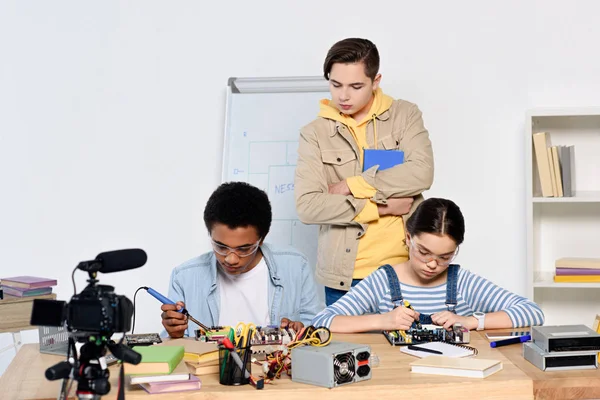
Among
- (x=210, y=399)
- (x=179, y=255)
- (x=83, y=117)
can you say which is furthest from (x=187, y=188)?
(x=210, y=399)

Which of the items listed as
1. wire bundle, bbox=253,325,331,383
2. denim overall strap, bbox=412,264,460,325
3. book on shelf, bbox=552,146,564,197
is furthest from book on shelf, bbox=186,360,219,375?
book on shelf, bbox=552,146,564,197

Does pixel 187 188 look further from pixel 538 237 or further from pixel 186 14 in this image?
pixel 538 237

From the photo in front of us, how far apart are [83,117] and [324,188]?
1846mm

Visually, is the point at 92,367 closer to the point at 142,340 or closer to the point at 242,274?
the point at 142,340

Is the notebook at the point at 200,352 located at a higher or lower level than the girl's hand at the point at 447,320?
lower

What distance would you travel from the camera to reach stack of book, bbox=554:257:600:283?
363cm

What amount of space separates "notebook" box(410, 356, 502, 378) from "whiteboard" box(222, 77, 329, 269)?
1.98 metres

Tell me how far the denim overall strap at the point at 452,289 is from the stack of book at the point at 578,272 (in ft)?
4.53

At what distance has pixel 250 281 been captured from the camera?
8.28ft

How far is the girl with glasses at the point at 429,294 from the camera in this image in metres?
2.24

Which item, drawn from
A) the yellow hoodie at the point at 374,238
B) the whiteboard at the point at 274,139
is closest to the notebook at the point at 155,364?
the yellow hoodie at the point at 374,238

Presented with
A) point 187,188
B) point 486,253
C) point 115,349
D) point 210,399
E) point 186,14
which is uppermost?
point 186,14

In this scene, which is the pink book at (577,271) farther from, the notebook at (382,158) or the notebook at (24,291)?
the notebook at (24,291)

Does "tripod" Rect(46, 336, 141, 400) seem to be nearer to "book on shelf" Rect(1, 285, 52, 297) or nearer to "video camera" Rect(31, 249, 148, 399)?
"video camera" Rect(31, 249, 148, 399)
